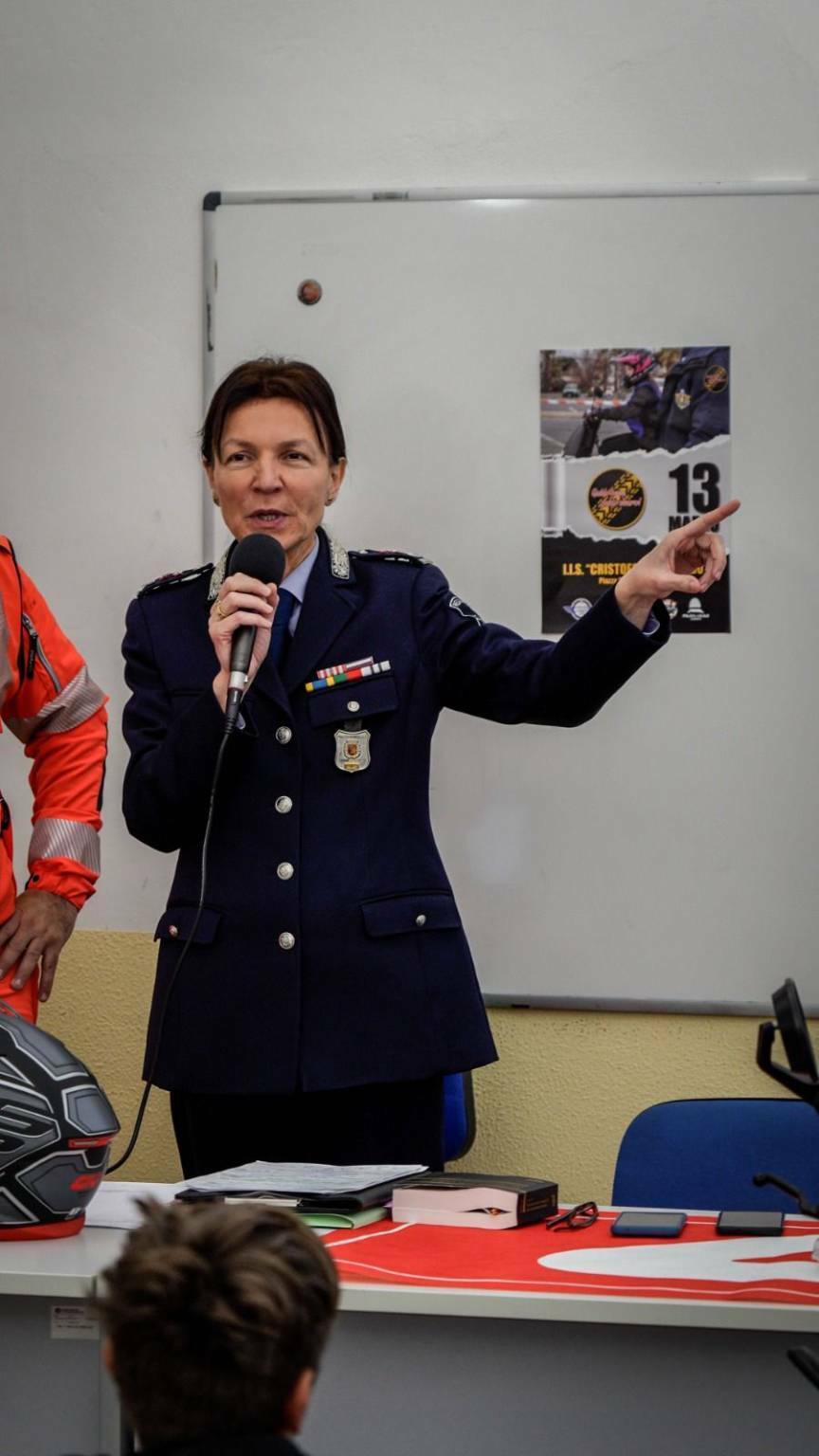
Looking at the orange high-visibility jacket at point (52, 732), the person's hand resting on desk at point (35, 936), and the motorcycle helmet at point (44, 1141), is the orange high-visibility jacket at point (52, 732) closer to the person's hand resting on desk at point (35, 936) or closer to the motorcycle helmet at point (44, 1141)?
the person's hand resting on desk at point (35, 936)

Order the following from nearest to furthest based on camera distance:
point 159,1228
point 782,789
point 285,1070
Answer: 1. point 159,1228
2. point 285,1070
3. point 782,789

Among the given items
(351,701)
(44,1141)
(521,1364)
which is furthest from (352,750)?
(521,1364)

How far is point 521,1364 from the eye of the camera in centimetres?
141

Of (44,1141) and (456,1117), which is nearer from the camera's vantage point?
(44,1141)

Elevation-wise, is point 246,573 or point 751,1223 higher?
point 246,573

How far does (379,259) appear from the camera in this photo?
3.02 m

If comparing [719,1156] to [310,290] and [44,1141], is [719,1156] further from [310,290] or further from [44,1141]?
[310,290]

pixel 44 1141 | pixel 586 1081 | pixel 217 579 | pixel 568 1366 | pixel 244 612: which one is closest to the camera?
pixel 568 1366

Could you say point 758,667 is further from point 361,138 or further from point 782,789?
point 361,138

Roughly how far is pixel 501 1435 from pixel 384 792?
906 mm

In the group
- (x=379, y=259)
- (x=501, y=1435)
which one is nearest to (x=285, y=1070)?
(x=501, y=1435)

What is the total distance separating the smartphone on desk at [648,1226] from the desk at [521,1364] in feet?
0.46

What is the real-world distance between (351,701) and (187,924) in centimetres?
36

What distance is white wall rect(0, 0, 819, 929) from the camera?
2941 millimetres
